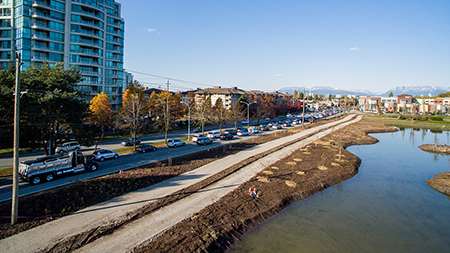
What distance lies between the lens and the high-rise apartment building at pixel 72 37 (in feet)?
218

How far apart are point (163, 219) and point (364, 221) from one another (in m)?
14.3

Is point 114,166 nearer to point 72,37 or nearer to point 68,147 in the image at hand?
point 68,147

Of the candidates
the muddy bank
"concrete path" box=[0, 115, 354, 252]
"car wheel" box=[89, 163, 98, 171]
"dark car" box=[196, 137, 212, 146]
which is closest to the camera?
"concrete path" box=[0, 115, 354, 252]

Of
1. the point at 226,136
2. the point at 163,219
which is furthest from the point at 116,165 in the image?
the point at 226,136

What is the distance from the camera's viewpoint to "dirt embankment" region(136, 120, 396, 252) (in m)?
18.1

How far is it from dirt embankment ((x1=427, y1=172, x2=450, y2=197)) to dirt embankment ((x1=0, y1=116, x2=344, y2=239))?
2504 centimetres

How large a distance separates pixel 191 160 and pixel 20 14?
5261 centimetres

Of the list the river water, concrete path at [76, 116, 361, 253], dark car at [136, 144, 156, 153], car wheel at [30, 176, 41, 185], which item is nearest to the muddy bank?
the river water

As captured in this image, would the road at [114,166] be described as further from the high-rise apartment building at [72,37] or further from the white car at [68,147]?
the high-rise apartment building at [72,37]

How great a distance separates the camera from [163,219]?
20.2 meters

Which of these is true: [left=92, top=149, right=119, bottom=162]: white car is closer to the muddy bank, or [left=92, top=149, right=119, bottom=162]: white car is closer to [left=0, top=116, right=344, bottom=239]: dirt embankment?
[left=0, top=116, right=344, bottom=239]: dirt embankment

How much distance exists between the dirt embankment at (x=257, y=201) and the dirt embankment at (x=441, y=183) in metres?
8.05

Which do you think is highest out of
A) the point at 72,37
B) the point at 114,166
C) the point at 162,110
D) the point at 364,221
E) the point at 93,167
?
the point at 72,37

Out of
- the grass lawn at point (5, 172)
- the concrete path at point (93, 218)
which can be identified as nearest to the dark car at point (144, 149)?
the concrete path at point (93, 218)
